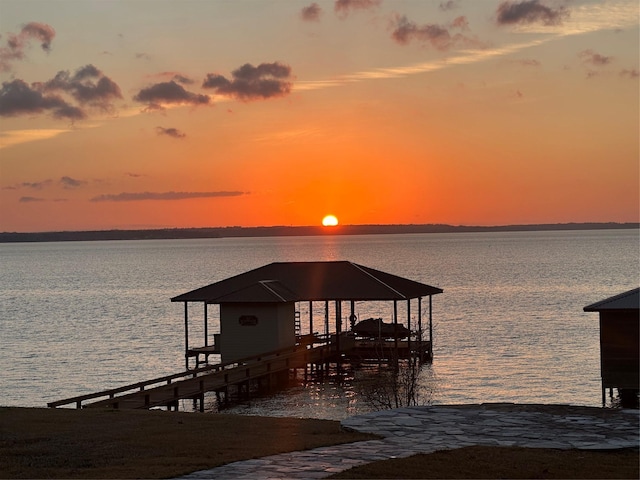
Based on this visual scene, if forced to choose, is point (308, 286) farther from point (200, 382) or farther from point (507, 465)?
point (507, 465)

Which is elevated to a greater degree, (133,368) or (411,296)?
(411,296)

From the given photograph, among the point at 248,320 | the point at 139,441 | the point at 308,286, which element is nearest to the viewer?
the point at 139,441

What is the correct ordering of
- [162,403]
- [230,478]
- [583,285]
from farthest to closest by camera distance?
[583,285]
[162,403]
[230,478]

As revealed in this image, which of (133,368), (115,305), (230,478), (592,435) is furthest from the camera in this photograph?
(115,305)

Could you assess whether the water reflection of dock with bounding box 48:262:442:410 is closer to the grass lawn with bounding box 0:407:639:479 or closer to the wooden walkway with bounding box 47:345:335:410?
the wooden walkway with bounding box 47:345:335:410

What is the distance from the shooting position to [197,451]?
50.2 feet

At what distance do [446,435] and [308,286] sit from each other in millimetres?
32376

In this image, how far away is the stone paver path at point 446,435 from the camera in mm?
13438

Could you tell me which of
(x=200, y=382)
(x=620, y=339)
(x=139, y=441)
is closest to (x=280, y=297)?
(x=200, y=382)

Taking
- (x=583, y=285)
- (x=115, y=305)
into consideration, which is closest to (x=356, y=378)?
(x=115, y=305)

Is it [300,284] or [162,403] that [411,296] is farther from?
[162,403]

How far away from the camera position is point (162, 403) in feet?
103

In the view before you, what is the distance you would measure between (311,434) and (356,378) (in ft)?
91.2

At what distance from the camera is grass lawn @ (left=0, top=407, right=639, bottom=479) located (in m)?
13.1
